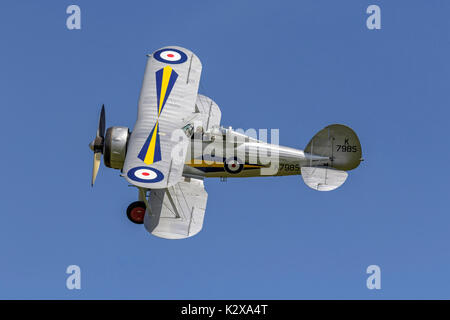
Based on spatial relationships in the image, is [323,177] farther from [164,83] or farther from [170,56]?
[170,56]

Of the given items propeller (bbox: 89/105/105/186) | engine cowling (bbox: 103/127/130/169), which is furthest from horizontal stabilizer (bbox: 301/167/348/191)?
propeller (bbox: 89/105/105/186)

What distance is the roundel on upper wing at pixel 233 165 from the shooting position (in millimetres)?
23234

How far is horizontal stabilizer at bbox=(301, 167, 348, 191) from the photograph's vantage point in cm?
2284

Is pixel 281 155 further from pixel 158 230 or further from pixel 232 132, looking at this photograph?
pixel 158 230

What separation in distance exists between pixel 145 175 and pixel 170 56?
5.79 meters

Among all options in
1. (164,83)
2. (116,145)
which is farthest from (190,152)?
(164,83)

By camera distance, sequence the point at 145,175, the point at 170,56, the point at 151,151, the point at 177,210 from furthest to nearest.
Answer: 1. the point at 170,56
2. the point at 177,210
3. the point at 151,151
4. the point at 145,175

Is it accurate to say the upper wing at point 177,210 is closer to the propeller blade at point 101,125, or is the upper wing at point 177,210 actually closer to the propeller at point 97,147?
the propeller at point 97,147

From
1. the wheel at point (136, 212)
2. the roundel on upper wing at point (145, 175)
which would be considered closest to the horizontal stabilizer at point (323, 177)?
the roundel on upper wing at point (145, 175)

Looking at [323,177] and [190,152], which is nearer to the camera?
[190,152]

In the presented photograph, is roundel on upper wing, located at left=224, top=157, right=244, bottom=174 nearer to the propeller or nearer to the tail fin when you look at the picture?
the tail fin

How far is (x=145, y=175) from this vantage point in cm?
2073

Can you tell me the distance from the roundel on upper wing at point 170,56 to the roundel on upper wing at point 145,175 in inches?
206

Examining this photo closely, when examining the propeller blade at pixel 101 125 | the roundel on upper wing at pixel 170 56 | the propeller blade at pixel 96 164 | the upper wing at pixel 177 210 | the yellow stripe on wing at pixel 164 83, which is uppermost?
the roundel on upper wing at pixel 170 56
